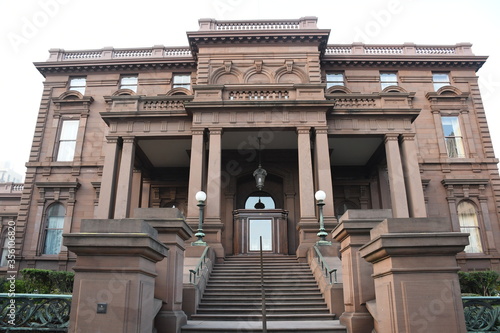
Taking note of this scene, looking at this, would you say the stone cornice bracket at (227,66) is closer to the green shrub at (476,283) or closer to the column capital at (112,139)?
the column capital at (112,139)

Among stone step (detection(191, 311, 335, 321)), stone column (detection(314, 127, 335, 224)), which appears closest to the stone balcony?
stone column (detection(314, 127, 335, 224))

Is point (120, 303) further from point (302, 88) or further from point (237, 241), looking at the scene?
point (302, 88)

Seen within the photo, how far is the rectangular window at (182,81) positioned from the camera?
83.0 ft

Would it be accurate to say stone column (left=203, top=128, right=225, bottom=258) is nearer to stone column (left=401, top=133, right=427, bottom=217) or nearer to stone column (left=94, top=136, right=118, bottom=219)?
stone column (left=94, top=136, right=118, bottom=219)

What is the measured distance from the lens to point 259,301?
11180 millimetres

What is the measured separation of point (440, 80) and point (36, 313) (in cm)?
2568

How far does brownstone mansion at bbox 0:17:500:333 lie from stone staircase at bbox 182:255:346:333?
1.74 m

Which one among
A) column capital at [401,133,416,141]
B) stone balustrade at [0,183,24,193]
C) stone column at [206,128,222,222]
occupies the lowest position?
stone column at [206,128,222,222]

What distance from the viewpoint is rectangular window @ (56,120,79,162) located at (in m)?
24.2

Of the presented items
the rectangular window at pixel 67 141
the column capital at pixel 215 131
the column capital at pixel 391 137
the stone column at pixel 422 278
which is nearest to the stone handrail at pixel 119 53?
the rectangular window at pixel 67 141

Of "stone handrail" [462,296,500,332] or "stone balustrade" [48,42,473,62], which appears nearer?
"stone handrail" [462,296,500,332]

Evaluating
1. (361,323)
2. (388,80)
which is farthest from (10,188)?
(361,323)

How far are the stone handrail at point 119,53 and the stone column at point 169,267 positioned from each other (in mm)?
19875

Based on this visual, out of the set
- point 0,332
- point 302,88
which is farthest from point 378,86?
point 0,332
